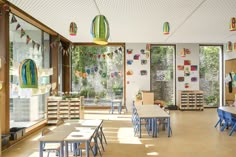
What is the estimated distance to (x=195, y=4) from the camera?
5.06 metres

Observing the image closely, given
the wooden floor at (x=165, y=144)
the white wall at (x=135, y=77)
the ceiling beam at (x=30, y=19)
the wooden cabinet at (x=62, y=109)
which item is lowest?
the wooden floor at (x=165, y=144)

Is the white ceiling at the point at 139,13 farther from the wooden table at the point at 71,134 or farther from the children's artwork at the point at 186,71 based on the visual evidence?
the children's artwork at the point at 186,71

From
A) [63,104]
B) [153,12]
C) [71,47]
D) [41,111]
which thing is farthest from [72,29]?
[71,47]

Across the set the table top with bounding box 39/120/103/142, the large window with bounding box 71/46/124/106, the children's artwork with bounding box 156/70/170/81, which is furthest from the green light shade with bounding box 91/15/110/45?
the children's artwork with bounding box 156/70/170/81

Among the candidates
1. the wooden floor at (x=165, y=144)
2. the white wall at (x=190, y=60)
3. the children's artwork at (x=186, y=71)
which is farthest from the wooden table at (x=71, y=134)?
the children's artwork at (x=186, y=71)

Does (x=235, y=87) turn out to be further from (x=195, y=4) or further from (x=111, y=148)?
(x=111, y=148)

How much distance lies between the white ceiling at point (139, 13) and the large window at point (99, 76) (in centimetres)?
316

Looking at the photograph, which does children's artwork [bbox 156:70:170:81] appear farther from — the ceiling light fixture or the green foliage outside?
the ceiling light fixture

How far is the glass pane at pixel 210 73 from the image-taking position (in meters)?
11.2

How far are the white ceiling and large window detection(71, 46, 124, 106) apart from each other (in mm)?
3159

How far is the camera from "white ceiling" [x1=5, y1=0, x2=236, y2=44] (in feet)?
16.3

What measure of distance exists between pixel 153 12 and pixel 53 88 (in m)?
4.44

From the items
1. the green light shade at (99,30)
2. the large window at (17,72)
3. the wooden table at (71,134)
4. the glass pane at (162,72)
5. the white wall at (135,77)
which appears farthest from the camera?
the glass pane at (162,72)

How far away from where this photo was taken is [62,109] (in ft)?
24.6
